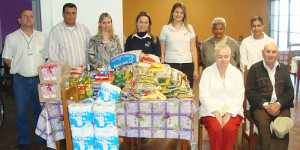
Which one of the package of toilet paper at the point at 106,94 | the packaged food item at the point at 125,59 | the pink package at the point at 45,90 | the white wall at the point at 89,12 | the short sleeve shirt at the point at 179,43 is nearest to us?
the package of toilet paper at the point at 106,94

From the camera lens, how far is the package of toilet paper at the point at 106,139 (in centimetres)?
223

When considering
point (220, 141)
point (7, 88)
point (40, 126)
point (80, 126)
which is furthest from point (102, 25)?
point (7, 88)

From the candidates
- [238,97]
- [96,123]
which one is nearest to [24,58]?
[96,123]

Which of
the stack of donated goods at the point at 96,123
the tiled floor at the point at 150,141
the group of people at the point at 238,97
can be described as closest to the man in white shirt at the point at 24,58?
the tiled floor at the point at 150,141

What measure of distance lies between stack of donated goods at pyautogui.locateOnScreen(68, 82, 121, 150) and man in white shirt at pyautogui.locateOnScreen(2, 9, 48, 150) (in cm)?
138

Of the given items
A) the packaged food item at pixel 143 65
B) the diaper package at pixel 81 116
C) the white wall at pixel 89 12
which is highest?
the white wall at pixel 89 12

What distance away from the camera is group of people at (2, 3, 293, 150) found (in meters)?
2.97

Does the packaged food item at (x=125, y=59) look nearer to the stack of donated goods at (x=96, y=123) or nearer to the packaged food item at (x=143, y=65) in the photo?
the packaged food item at (x=143, y=65)

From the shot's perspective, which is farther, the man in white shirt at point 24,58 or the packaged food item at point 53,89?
the man in white shirt at point 24,58

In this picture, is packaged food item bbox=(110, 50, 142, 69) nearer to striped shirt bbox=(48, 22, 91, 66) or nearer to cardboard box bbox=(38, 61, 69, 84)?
cardboard box bbox=(38, 61, 69, 84)

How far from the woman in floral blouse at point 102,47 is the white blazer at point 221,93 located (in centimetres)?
109

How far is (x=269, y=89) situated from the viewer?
310 cm

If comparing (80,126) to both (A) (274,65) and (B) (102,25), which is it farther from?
(A) (274,65)

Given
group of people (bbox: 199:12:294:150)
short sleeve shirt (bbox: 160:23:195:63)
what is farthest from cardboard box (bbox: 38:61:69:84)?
short sleeve shirt (bbox: 160:23:195:63)
